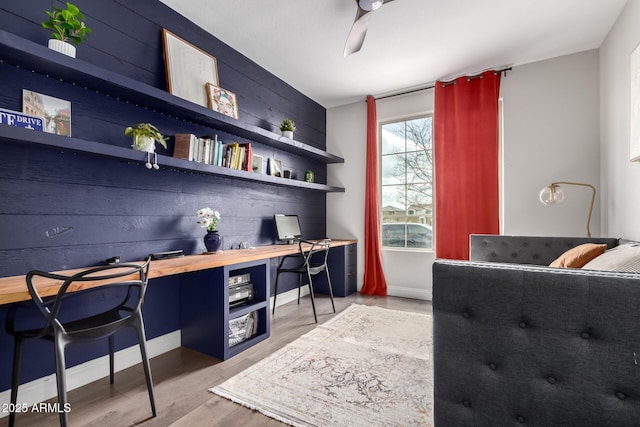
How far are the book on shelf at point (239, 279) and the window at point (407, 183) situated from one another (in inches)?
84.9

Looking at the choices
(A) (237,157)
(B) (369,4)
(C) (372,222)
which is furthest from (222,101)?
(C) (372,222)

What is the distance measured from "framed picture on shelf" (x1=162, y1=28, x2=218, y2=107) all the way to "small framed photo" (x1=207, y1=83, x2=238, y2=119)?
0.05 m

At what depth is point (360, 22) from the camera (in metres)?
2.21

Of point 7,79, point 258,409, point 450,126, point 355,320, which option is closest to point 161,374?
point 258,409

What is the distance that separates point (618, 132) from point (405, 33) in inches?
76.0

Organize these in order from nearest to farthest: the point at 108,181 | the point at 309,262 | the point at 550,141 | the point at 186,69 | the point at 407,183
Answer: the point at 108,181
the point at 186,69
the point at 550,141
the point at 309,262
the point at 407,183

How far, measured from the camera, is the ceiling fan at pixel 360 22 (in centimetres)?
208

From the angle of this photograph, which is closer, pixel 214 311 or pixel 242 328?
pixel 214 311

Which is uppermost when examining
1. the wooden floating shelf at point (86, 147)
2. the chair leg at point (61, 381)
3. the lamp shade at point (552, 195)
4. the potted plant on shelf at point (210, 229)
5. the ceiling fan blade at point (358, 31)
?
the ceiling fan blade at point (358, 31)

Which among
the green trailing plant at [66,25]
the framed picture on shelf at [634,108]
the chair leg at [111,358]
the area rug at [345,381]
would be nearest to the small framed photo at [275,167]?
the area rug at [345,381]

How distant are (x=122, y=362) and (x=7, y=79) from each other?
178 cm

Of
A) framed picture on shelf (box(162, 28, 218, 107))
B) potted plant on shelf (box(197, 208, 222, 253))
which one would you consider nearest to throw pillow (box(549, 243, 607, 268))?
potted plant on shelf (box(197, 208, 222, 253))

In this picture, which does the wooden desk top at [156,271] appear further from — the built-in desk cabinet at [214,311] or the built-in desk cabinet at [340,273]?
the built-in desk cabinet at [340,273]

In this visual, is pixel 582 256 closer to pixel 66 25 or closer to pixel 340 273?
pixel 340 273
